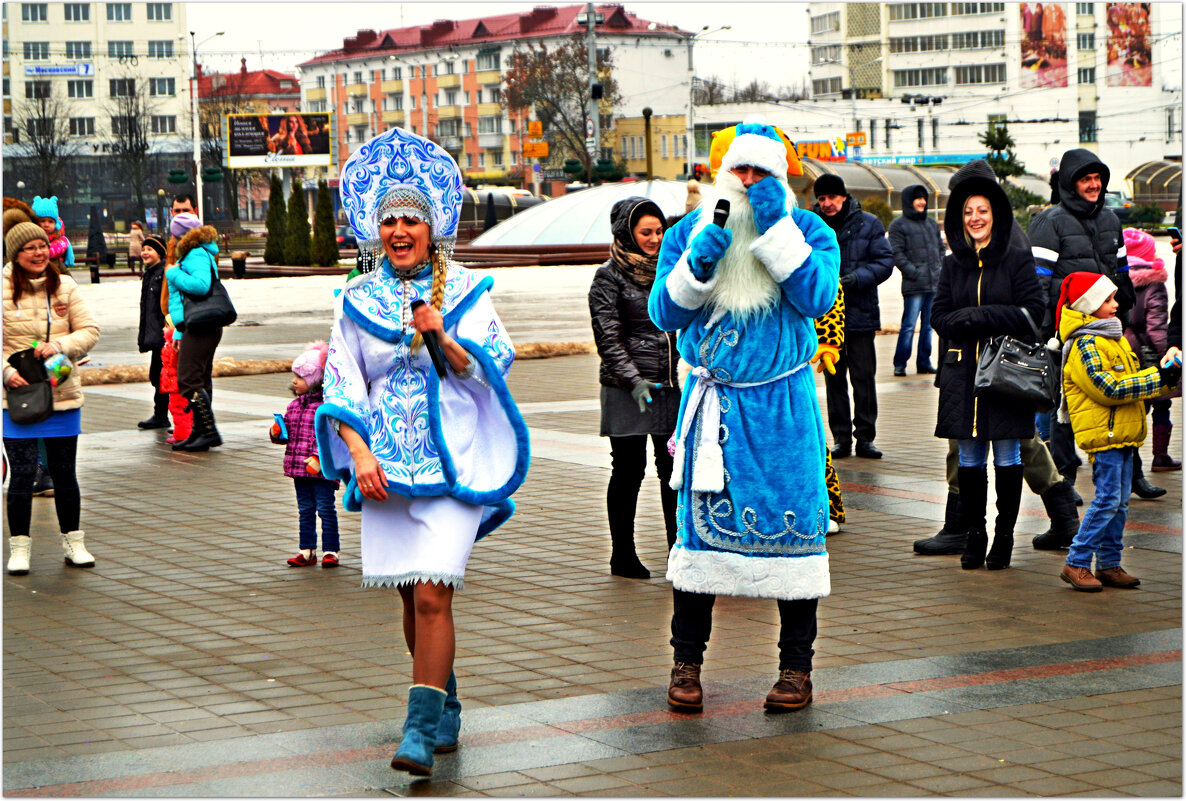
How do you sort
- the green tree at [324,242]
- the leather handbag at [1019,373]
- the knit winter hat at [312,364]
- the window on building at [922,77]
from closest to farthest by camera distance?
the leather handbag at [1019,373]
the knit winter hat at [312,364]
the green tree at [324,242]
the window on building at [922,77]

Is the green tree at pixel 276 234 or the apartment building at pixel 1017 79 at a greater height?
the apartment building at pixel 1017 79

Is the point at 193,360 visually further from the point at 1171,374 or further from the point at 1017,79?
the point at 1017,79

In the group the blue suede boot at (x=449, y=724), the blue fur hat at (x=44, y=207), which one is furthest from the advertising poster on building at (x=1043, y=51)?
the blue suede boot at (x=449, y=724)

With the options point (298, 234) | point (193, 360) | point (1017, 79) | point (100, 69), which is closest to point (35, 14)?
point (100, 69)

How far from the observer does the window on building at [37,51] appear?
355 feet

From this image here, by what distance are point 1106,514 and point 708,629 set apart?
8.03 ft

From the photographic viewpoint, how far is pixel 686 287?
5.33 m

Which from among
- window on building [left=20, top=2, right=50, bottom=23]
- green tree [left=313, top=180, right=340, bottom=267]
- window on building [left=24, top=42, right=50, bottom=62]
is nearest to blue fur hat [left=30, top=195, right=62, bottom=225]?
green tree [left=313, top=180, right=340, bottom=267]

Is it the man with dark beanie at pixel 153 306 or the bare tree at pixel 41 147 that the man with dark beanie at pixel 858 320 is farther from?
the bare tree at pixel 41 147

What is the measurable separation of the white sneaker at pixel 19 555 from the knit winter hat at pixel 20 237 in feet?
4.58

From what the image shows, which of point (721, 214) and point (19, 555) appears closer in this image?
point (721, 214)

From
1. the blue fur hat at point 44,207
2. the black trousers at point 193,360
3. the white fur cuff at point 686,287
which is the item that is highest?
the blue fur hat at point 44,207

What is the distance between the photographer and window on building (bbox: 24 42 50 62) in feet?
355

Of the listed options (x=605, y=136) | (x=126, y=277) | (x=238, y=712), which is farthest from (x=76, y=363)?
(x=605, y=136)
